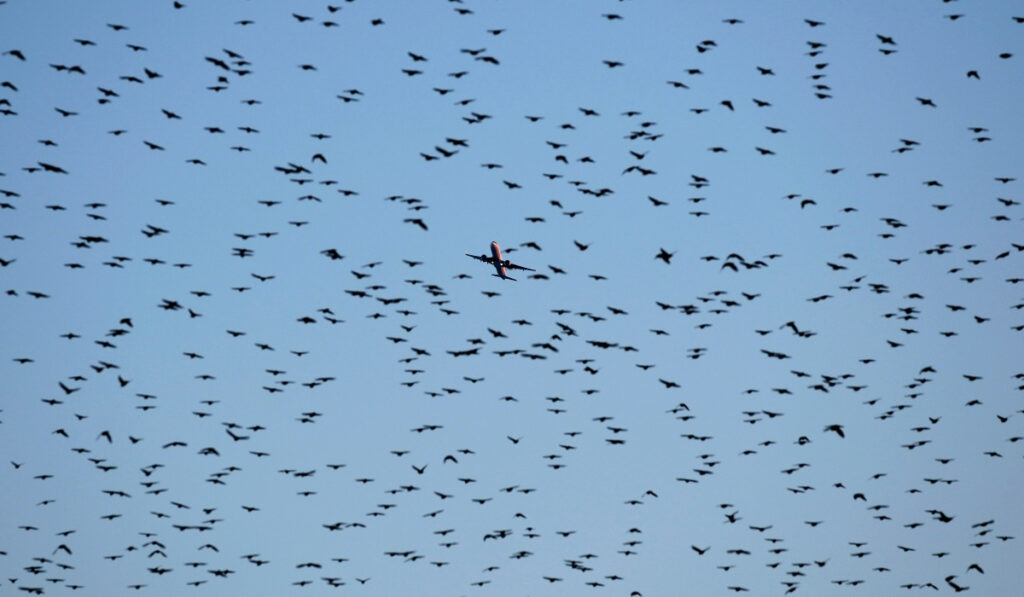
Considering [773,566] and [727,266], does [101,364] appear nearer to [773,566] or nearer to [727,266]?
[727,266]

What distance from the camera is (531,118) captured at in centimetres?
10800

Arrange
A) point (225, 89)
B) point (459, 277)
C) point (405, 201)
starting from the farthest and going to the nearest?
point (459, 277), point (405, 201), point (225, 89)

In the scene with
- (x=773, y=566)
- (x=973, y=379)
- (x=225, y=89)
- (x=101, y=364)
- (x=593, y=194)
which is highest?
(x=225, y=89)

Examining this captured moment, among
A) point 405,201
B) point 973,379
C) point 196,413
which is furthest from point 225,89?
point 973,379

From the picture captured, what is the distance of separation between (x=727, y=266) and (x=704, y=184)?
7.62 metres

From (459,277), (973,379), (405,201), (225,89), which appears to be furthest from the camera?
(973,379)

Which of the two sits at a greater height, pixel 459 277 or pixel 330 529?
pixel 459 277

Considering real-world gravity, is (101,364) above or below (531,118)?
below

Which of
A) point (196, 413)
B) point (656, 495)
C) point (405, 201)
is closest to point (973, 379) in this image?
point (656, 495)

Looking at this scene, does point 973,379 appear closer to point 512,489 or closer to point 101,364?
point 512,489

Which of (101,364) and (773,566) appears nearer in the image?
(101,364)

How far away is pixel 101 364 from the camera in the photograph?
109 metres

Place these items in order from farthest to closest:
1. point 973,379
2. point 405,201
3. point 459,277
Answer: point 973,379, point 459,277, point 405,201

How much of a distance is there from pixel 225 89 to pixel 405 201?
1246cm
